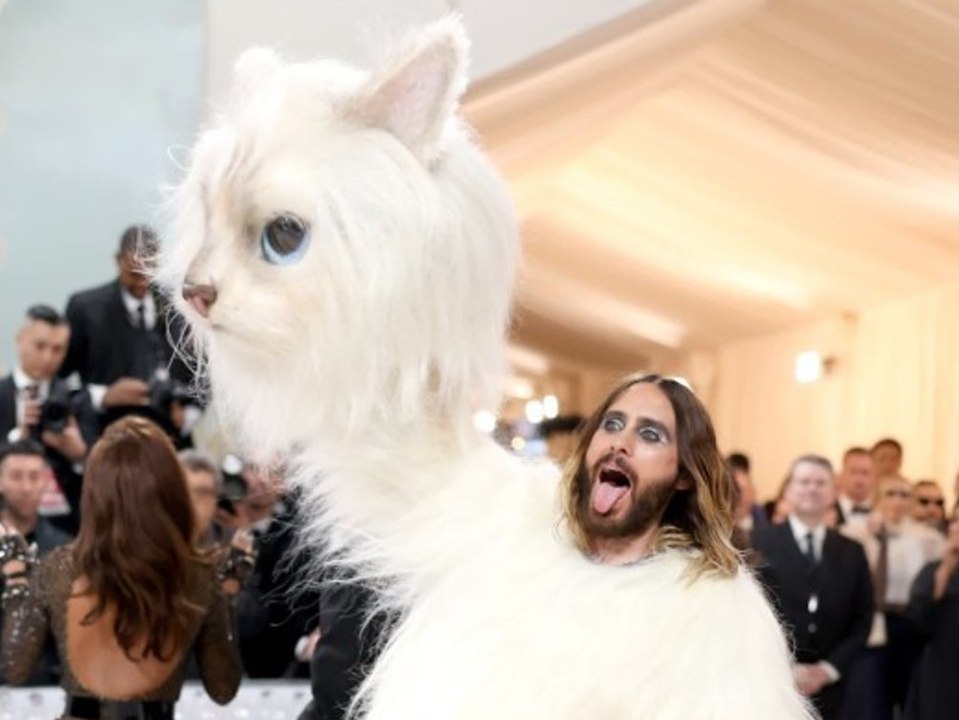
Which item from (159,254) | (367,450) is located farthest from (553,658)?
(159,254)

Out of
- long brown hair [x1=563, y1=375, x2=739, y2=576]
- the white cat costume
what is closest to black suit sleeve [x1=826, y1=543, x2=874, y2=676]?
long brown hair [x1=563, y1=375, x2=739, y2=576]

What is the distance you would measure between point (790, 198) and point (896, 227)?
64 centimetres

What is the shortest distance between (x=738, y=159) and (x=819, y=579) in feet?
15.9

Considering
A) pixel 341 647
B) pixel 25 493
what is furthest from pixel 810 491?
pixel 341 647

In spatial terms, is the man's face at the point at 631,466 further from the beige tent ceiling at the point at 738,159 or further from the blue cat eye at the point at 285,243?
the blue cat eye at the point at 285,243

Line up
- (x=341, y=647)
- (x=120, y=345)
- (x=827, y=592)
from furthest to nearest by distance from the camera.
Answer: (x=827, y=592) < (x=120, y=345) < (x=341, y=647)

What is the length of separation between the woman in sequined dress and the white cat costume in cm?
207

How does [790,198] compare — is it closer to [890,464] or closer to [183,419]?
[890,464]

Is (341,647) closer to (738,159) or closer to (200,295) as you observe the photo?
(200,295)

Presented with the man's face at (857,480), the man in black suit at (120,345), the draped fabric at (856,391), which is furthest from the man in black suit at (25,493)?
the draped fabric at (856,391)

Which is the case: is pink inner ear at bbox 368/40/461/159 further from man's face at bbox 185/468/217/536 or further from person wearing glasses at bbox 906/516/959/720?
person wearing glasses at bbox 906/516/959/720

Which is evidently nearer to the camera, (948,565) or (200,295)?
(200,295)

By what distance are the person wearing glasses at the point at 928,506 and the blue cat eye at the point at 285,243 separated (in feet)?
24.3

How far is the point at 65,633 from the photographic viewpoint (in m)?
4.77
